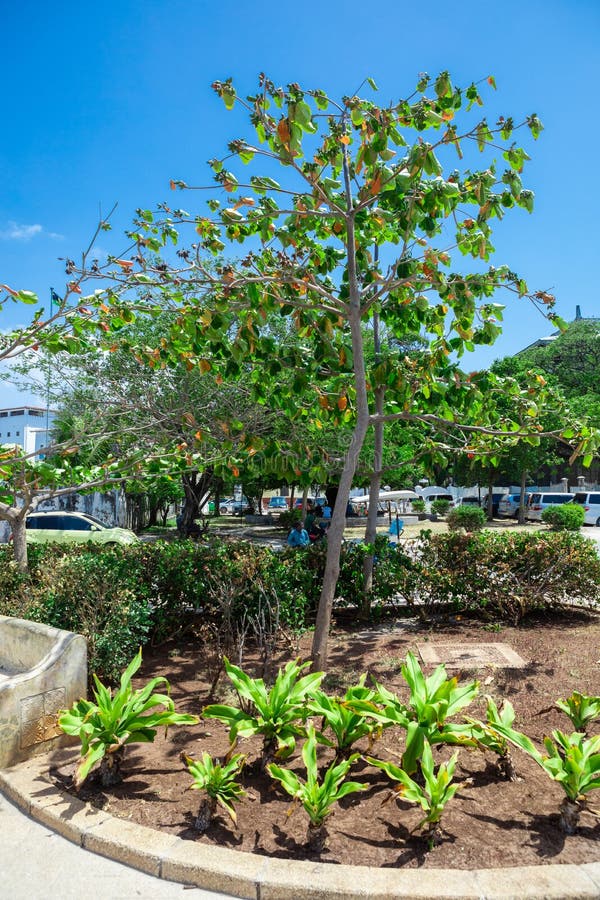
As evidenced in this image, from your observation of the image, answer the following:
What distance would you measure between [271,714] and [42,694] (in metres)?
1.66

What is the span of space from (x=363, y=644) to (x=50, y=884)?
14.3ft

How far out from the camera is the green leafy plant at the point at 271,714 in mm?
3822

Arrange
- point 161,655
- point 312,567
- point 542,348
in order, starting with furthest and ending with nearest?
point 542,348 < point 312,567 < point 161,655

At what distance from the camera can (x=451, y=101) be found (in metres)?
5.09

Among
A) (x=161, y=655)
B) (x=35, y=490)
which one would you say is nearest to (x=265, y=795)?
(x=161, y=655)

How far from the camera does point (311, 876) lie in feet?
9.45

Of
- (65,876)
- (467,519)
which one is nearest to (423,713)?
A: (65,876)

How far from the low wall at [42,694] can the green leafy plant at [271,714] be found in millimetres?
1228

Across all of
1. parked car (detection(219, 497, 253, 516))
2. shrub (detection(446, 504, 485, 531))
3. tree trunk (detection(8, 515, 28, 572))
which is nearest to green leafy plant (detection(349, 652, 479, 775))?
tree trunk (detection(8, 515, 28, 572))

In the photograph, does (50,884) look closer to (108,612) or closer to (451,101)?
(108,612)

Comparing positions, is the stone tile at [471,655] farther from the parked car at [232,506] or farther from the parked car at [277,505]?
the parked car at [277,505]

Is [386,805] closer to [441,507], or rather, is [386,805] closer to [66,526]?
[66,526]

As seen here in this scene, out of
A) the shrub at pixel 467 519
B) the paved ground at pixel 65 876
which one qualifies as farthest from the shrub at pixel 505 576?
the shrub at pixel 467 519

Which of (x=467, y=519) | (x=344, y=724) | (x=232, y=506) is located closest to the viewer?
(x=344, y=724)
